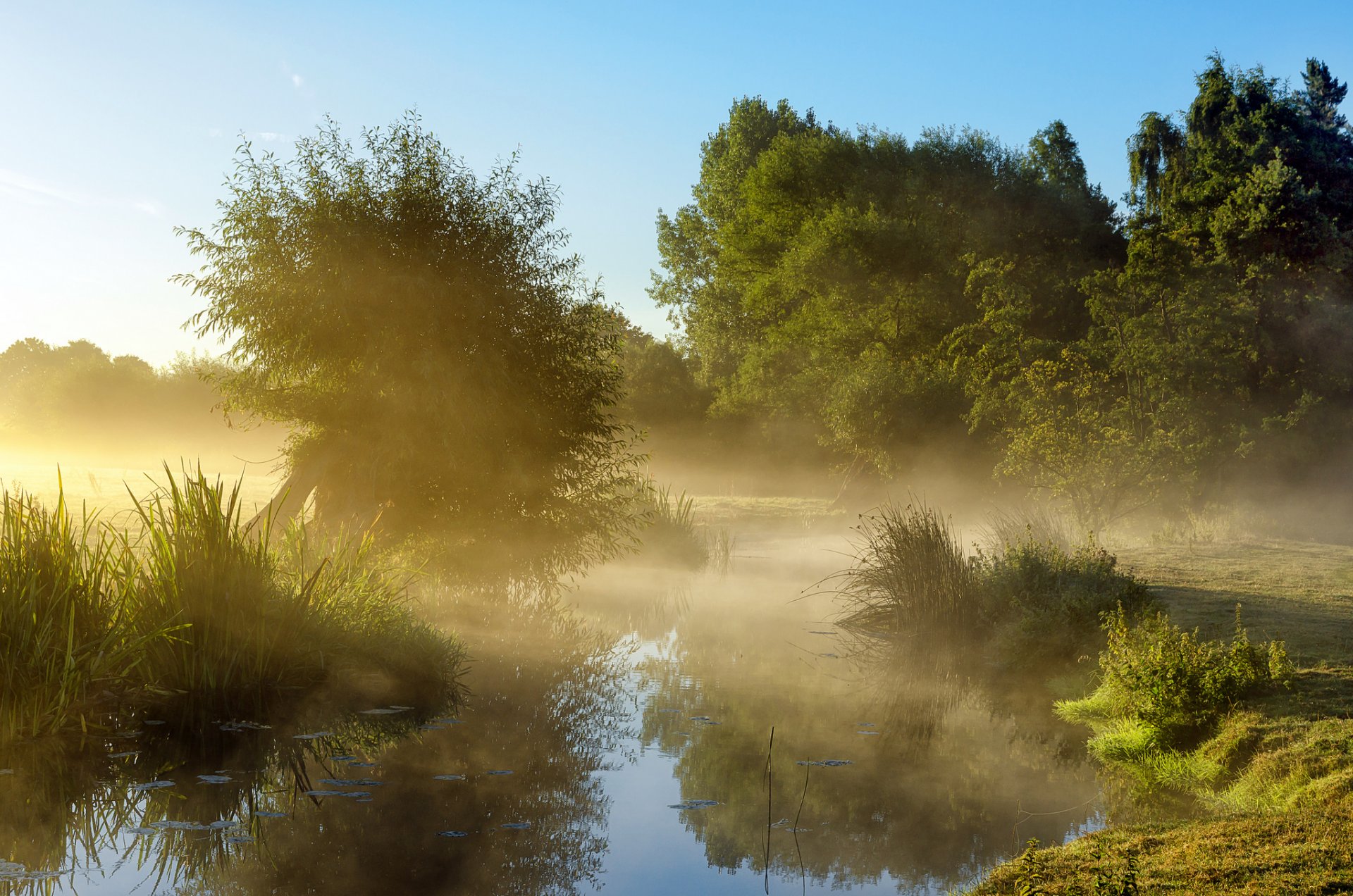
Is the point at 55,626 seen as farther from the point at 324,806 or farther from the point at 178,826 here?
the point at 324,806

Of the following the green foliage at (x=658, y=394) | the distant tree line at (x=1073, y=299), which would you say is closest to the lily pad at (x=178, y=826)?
the distant tree line at (x=1073, y=299)

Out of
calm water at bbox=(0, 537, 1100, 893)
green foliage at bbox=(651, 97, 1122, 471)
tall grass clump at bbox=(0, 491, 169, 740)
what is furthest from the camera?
green foliage at bbox=(651, 97, 1122, 471)

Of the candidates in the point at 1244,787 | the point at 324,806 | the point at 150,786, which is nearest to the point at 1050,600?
the point at 1244,787

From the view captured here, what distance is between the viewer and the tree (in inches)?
577

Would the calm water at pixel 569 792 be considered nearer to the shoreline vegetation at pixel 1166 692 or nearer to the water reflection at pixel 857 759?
the water reflection at pixel 857 759

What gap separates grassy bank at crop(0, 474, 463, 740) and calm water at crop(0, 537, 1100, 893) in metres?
0.31

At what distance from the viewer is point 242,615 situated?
8.20 metres

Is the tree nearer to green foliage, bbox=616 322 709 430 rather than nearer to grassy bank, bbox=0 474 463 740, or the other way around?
grassy bank, bbox=0 474 463 740

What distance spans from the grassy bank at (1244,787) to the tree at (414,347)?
8963 millimetres

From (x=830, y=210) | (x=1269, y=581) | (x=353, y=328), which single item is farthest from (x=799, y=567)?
(x=830, y=210)

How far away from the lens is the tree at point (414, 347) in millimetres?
14664

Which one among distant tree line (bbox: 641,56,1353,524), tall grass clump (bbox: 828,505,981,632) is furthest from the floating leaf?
distant tree line (bbox: 641,56,1353,524)

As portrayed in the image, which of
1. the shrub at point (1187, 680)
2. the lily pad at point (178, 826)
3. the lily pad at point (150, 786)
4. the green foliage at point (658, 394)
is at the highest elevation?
the green foliage at point (658, 394)

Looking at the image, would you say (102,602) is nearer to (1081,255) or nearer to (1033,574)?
(1033,574)
